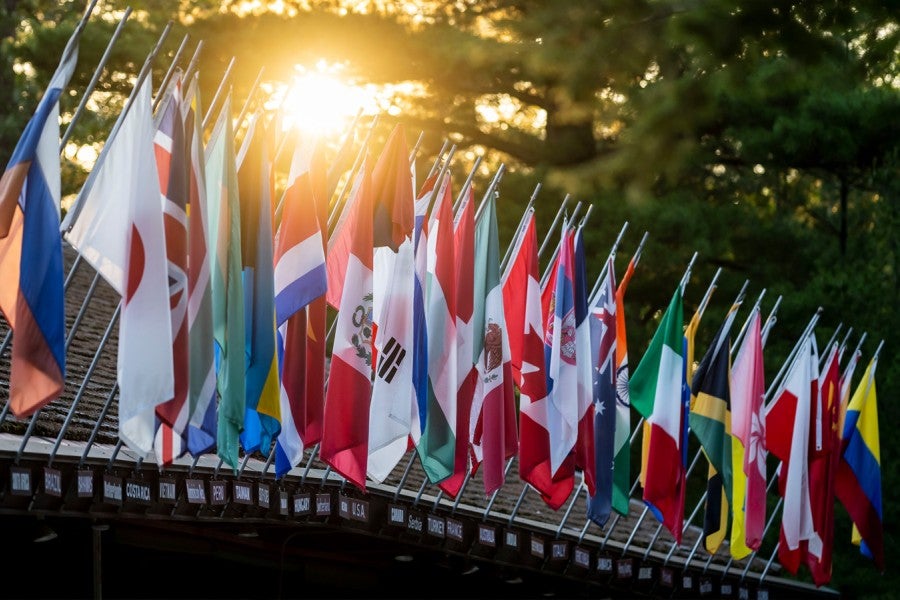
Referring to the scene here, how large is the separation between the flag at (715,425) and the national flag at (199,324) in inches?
244

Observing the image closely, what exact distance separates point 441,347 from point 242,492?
6.38ft

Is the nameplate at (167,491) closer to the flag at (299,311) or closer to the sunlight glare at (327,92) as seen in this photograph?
the flag at (299,311)

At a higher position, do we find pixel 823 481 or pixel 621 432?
pixel 621 432

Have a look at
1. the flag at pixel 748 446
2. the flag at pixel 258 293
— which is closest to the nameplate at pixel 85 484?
the flag at pixel 258 293

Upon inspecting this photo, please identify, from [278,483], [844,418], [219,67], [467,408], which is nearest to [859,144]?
[844,418]

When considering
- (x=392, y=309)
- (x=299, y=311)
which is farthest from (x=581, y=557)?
(x=299, y=311)

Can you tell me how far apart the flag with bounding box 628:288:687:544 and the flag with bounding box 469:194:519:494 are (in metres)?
2.07

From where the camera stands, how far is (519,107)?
27.0 metres

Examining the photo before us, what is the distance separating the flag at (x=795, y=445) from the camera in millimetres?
14438

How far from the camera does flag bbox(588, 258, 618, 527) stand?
12094mm

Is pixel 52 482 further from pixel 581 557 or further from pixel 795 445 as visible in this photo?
pixel 795 445

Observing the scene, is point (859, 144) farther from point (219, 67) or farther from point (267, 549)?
point (267, 549)

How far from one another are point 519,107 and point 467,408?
16.7 metres

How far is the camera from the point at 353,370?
995 cm
